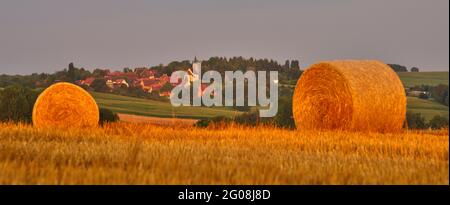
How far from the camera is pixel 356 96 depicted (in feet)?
56.9

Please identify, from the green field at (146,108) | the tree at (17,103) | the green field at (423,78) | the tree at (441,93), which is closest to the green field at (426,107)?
the tree at (441,93)

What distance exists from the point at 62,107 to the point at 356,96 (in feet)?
29.9

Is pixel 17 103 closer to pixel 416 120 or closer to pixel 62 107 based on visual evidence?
pixel 62 107

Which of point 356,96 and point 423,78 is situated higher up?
point 423,78

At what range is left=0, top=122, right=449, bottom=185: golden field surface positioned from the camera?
677cm

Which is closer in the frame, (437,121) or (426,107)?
(437,121)

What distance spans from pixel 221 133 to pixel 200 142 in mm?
2434

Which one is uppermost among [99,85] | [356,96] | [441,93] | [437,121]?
[356,96]

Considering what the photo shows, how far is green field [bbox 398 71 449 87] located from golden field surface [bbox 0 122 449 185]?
4285 centimetres

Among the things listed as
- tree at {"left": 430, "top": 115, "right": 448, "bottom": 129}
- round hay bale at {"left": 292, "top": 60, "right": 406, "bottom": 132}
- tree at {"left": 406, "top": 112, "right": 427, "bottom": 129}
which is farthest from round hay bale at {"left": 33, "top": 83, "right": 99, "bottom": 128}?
tree at {"left": 430, "top": 115, "right": 448, "bottom": 129}

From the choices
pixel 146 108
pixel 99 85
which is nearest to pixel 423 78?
pixel 146 108
